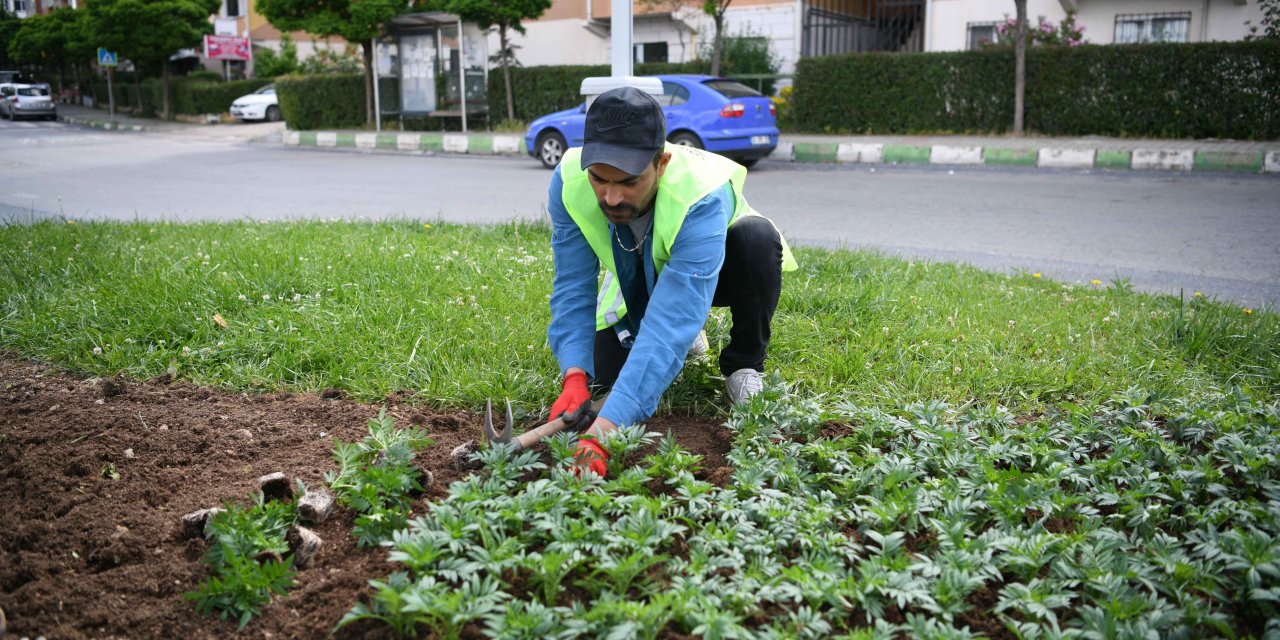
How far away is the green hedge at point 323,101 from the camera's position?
21688 millimetres

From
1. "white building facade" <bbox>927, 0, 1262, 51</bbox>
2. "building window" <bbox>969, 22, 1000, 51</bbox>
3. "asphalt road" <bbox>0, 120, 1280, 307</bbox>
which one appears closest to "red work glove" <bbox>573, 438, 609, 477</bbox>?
"asphalt road" <bbox>0, 120, 1280, 307</bbox>

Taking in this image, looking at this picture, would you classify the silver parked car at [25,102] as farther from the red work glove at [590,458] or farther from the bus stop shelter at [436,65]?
the red work glove at [590,458]

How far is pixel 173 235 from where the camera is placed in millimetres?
6062

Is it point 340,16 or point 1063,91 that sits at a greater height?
point 340,16

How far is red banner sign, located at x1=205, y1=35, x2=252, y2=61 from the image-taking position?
31984 mm

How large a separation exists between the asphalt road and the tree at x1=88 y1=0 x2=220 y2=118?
57.3 ft

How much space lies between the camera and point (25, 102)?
32.2 metres

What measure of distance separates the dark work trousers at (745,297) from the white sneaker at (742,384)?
0.04 m

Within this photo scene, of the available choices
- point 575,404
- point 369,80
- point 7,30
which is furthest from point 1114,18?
point 7,30

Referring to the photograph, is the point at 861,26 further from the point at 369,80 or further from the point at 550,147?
the point at 550,147

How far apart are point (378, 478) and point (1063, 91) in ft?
47.0

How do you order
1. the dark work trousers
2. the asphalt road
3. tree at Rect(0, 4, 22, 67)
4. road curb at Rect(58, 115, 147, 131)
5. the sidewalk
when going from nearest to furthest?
the dark work trousers, the asphalt road, the sidewalk, road curb at Rect(58, 115, 147, 131), tree at Rect(0, 4, 22, 67)

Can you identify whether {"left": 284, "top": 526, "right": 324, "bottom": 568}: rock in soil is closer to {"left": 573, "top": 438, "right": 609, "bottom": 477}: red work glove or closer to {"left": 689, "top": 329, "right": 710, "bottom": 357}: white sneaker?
{"left": 573, "top": 438, "right": 609, "bottom": 477}: red work glove

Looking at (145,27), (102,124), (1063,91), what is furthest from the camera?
(145,27)
